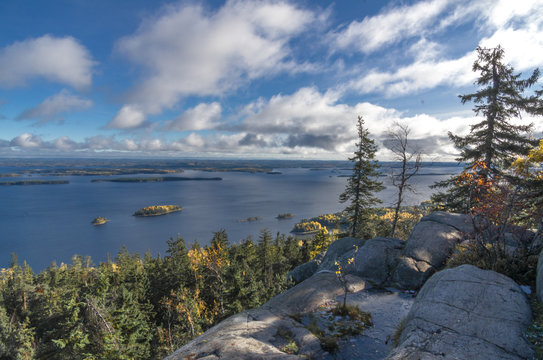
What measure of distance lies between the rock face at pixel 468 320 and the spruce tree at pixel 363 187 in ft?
63.7

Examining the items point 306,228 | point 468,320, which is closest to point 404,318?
point 468,320

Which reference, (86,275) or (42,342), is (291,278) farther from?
(86,275)

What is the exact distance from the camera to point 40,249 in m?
106

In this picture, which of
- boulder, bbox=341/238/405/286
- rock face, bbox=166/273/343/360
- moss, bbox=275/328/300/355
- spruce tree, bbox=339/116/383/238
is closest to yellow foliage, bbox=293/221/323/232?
spruce tree, bbox=339/116/383/238

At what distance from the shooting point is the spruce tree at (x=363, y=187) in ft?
91.5

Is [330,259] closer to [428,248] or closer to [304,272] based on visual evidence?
[304,272]

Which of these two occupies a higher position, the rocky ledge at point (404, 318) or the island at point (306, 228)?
the rocky ledge at point (404, 318)

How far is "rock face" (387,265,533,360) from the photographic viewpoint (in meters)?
5.84

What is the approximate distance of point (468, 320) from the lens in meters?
6.79

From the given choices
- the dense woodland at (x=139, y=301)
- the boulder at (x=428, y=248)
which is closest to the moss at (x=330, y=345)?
the boulder at (x=428, y=248)

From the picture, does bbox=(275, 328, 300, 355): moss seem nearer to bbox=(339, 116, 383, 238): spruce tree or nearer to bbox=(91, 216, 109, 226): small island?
bbox=(339, 116, 383, 238): spruce tree

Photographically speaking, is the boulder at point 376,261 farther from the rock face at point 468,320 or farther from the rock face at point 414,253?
the rock face at point 468,320

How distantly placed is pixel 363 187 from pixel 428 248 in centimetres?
1455

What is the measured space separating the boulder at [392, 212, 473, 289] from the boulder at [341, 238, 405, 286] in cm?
61
